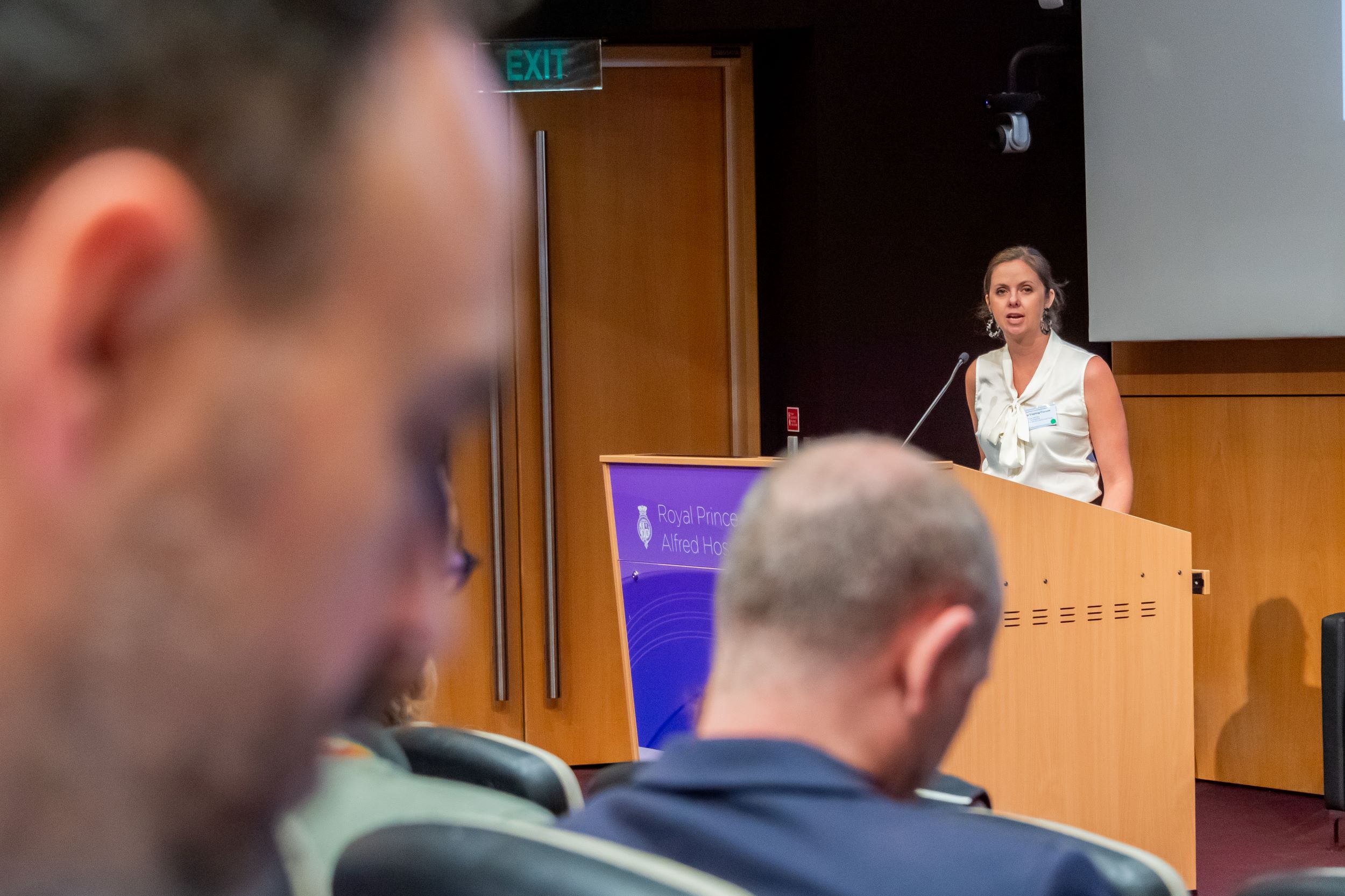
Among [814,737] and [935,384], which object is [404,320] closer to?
[814,737]

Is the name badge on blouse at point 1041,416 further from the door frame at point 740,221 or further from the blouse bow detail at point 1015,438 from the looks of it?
the door frame at point 740,221

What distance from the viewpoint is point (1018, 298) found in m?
3.84

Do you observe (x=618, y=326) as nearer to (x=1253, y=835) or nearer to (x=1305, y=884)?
(x=1253, y=835)

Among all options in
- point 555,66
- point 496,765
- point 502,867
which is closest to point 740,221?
point 555,66

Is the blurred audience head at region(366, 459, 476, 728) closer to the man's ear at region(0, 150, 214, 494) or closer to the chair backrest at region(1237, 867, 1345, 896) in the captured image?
the man's ear at region(0, 150, 214, 494)

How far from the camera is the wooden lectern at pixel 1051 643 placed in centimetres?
310

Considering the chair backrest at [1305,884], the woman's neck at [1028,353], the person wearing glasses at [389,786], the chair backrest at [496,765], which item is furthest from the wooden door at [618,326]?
the chair backrest at [1305,884]

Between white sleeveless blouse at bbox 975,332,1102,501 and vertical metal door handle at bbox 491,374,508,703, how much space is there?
1.77 metres

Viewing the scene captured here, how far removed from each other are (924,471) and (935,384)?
3599mm

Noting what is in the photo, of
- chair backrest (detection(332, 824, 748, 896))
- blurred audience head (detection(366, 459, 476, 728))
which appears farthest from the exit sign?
blurred audience head (detection(366, 459, 476, 728))

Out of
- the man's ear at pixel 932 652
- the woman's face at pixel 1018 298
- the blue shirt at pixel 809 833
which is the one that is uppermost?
the woman's face at pixel 1018 298

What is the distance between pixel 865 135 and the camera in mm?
4613

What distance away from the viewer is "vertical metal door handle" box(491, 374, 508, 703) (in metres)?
4.81

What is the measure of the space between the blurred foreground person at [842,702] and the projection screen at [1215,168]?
327 cm
